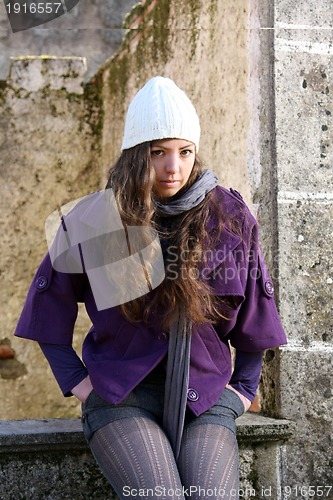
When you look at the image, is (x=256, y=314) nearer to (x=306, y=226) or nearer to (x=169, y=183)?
(x=169, y=183)

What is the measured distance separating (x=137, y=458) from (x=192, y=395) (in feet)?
0.90

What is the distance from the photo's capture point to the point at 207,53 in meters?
3.84

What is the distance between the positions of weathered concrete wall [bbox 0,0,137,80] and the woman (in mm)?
3261

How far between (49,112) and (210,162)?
1865mm

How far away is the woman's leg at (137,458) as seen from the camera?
2082 mm

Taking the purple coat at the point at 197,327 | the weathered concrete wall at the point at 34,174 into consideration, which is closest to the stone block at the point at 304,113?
the purple coat at the point at 197,327

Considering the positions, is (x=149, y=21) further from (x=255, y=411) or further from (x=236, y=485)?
(x=236, y=485)

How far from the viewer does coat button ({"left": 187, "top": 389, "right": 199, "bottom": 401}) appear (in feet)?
7.54

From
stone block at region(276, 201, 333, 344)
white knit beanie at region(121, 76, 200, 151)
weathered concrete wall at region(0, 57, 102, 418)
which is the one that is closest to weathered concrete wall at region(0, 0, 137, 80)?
weathered concrete wall at region(0, 57, 102, 418)

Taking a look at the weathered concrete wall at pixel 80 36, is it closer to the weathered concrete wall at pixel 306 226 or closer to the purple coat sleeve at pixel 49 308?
the weathered concrete wall at pixel 306 226

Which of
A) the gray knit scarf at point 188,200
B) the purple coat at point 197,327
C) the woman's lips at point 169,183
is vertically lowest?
the purple coat at point 197,327

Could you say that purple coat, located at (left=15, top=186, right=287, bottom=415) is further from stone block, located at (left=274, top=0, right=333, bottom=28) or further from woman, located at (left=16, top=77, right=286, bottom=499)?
stone block, located at (left=274, top=0, right=333, bottom=28)

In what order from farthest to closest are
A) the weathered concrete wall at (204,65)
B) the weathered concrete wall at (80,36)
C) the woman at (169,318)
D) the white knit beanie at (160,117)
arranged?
the weathered concrete wall at (80,36)
the weathered concrete wall at (204,65)
the white knit beanie at (160,117)
the woman at (169,318)

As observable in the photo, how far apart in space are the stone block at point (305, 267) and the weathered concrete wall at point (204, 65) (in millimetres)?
284
